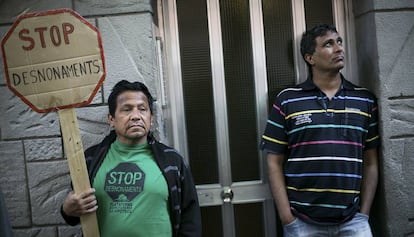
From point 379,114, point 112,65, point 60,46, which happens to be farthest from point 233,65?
point 60,46

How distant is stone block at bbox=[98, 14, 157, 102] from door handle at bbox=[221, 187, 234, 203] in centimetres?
88

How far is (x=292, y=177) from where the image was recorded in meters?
2.46

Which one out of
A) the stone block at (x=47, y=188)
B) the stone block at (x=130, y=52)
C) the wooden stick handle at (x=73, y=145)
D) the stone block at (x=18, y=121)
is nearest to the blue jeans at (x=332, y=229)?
the stone block at (x=130, y=52)

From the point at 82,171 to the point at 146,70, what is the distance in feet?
3.12

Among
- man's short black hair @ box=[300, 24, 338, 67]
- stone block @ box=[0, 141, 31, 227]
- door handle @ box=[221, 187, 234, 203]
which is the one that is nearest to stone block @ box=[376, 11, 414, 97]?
man's short black hair @ box=[300, 24, 338, 67]

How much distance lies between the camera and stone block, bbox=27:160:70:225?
2551 millimetres

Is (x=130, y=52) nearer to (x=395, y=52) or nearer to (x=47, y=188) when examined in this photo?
(x=47, y=188)

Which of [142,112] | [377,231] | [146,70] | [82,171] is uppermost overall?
[146,70]

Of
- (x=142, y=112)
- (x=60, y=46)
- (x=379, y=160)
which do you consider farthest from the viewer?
(x=379, y=160)

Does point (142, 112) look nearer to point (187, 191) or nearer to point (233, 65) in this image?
point (187, 191)

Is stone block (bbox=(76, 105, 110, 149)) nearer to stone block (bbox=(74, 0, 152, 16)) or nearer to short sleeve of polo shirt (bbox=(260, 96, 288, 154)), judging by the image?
stone block (bbox=(74, 0, 152, 16))

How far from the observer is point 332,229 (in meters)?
2.41

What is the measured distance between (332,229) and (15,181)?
6.51 feet

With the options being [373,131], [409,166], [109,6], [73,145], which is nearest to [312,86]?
[373,131]
